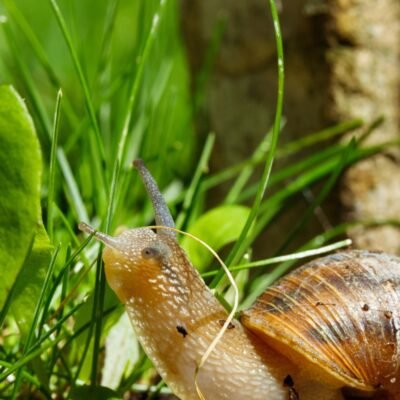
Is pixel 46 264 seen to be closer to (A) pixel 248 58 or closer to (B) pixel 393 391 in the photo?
(B) pixel 393 391

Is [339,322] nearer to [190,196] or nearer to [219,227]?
[219,227]

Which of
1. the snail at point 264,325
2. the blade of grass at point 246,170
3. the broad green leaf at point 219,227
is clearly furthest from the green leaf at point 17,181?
the blade of grass at point 246,170

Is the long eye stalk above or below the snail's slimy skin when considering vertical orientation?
above

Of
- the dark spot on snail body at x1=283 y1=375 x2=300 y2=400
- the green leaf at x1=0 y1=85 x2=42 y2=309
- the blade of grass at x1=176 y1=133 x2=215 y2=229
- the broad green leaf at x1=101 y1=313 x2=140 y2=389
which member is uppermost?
the green leaf at x1=0 y1=85 x2=42 y2=309

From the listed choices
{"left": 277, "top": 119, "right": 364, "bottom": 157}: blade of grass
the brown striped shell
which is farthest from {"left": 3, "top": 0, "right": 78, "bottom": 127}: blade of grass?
the brown striped shell

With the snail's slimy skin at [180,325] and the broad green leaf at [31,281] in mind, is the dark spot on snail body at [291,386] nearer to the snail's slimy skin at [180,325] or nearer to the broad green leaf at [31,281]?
the snail's slimy skin at [180,325]

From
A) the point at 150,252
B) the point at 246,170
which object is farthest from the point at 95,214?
the point at 150,252

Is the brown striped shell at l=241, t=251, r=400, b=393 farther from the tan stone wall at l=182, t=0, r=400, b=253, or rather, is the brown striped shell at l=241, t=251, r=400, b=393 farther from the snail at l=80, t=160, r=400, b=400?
the tan stone wall at l=182, t=0, r=400, b=253

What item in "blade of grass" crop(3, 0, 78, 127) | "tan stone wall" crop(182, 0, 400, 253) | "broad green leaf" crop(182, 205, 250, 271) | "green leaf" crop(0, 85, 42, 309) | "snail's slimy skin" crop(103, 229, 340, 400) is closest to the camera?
"green leaf" crop(0, 85, 42, 309)
